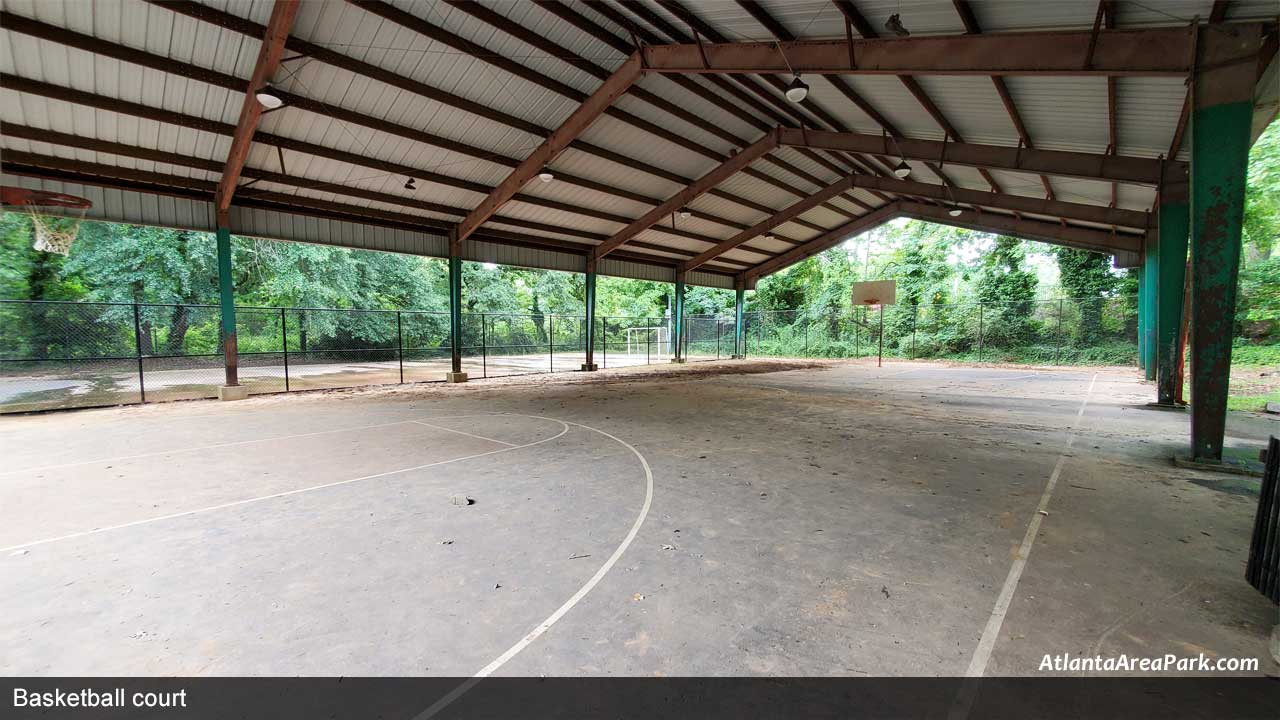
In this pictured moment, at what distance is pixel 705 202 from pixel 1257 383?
17702mm

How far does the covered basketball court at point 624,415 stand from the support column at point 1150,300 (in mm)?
243

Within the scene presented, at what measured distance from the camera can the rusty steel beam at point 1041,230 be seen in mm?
18000

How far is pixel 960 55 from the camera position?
7.77 m

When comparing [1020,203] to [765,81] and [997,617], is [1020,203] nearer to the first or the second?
[765,81]

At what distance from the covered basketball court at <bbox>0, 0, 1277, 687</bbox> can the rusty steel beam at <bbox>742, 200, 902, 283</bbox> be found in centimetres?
572

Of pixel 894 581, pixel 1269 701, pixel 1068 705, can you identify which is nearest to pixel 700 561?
pixel 894 581

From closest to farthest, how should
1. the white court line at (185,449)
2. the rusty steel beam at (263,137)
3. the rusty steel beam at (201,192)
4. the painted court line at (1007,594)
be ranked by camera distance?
the painted court line at (1007,594), the white court line at (185,449), the rusty steel beam at (263,137), the rusty steel beam at (201,192)

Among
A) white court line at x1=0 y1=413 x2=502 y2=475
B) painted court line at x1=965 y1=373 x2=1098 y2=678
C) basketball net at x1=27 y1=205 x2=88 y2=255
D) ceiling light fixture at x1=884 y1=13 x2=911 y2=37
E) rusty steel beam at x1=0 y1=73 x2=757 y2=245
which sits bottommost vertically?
white court line at x1=0 y1=413 x2=502 y2=475

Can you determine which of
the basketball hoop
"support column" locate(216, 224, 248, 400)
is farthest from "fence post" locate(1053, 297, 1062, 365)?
the basketball hoop

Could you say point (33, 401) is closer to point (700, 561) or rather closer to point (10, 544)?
point (10, 544)

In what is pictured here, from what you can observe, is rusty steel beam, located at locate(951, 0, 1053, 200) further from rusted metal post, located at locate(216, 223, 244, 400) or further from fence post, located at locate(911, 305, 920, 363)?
rusted metal post, located at locate(216, 223, 244, 400)

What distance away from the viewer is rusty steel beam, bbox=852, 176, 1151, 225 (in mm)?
14672

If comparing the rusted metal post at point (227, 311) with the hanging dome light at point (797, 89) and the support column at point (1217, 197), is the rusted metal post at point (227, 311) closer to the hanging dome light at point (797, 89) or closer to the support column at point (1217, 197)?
the hanging dome light at point (797, 89)

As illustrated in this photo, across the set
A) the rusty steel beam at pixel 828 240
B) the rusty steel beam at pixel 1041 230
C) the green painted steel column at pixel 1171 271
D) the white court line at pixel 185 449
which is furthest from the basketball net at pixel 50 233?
the rusty steel beam at pixel 1041 230
